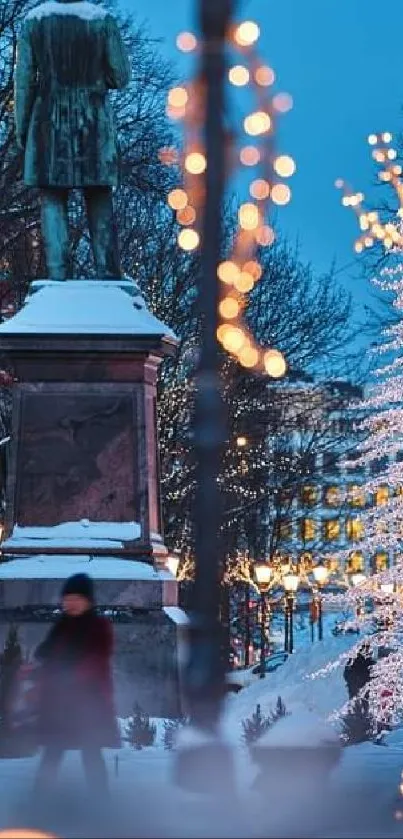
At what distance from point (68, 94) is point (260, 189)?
9393 millimetres

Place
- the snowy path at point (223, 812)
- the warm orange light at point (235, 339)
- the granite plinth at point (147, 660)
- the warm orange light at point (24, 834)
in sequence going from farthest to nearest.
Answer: the granite plinth at point (147, 660) < the warm orange light at point (235, 339) < the warm orange light at point (24, 834) < the snowy path at point (223, 812)

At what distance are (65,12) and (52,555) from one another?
191 inches

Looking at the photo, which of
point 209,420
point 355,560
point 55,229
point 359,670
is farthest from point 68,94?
point 355,560

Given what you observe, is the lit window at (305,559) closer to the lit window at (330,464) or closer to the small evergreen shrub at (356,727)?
the lit window at (330,464)

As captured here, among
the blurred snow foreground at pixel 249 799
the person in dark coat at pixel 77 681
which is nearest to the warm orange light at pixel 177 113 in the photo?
the blurred snow foreground at pixel 249 799

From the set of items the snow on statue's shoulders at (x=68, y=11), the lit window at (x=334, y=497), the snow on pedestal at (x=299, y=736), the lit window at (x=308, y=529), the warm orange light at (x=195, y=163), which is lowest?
the lit window at (x=308, y=529)

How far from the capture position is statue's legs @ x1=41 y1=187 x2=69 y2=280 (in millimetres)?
16469

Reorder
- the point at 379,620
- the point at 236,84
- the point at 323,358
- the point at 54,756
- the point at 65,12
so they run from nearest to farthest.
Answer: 1. the point at 236,84
2. the point at 54,756
3. the point at 65,12
4. the point at 379,620
5. the point at 323,358

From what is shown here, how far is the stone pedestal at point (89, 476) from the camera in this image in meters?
14.8

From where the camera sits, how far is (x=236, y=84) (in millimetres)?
6859

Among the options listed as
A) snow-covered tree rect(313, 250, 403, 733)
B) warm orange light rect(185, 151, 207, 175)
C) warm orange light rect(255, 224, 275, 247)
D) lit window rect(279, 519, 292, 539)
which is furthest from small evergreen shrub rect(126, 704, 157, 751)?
lit window rect(279, 519, 292, 539)

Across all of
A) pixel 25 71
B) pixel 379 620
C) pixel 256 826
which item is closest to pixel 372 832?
pixel 256 826

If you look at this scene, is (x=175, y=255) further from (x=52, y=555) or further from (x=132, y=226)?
(x=52, y=555)

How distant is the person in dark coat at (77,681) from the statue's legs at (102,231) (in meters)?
7.21
